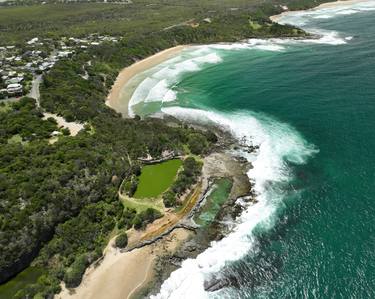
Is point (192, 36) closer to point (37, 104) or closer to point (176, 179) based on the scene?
point (37, 104)

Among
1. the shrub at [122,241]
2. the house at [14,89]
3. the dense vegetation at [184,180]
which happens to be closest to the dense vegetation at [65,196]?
the shrub at [122,241]

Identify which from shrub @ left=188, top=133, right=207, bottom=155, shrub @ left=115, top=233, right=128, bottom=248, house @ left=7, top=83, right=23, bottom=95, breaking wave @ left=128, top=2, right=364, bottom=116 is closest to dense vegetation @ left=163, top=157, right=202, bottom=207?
shrub @ left=188, top=133, right=207, bottom=155

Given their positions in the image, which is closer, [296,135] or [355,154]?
[355,154]

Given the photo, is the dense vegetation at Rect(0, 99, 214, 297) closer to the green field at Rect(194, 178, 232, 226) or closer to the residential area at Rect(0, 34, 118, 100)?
the green field at Rect(194, 178, 232, 226)

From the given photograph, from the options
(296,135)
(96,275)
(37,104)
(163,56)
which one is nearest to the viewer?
(96,275)

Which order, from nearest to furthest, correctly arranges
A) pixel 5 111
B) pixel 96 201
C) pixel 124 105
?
pixel 96 201
pixel 5 111
pixel 124 105

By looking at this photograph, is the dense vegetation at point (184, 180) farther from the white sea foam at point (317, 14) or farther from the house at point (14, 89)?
the white sea foam at point (317, 14)

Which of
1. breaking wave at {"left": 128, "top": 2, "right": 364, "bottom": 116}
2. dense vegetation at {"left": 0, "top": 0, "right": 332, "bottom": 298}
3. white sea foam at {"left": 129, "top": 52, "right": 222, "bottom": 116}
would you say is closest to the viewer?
dense vegetation at {"left": 0, "top": 0, "right": 332, "bottom": 298}

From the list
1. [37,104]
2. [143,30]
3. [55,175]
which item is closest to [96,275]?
[55,175]
